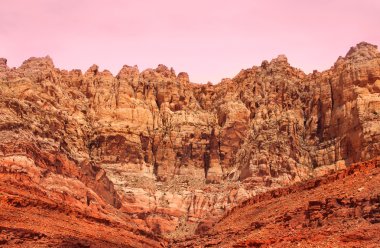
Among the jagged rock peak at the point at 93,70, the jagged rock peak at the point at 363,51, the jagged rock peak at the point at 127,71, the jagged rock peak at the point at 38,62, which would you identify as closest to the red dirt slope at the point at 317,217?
the jagged rock peak at the point at 363,51

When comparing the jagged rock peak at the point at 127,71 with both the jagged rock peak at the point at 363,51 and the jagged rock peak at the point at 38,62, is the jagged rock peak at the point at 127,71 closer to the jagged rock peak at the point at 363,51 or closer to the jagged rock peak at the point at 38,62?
the jagged rock peak at the point at 38,62

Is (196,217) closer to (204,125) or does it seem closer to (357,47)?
(204,125)

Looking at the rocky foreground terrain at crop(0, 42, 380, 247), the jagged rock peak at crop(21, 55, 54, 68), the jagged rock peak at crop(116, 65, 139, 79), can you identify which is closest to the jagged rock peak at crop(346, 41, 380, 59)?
the rocky foreground terrain at crop(0, 42, 380, 247)

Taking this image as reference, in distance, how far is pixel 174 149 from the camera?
356ft

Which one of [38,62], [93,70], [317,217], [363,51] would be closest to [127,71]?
[93,70]

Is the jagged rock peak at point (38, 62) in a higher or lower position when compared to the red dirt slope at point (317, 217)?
higher

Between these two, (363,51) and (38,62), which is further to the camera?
(38,62)

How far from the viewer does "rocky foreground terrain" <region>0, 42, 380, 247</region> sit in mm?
58750

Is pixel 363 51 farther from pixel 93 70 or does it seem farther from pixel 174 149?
pixel 93 70

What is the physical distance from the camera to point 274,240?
4388 centimetres

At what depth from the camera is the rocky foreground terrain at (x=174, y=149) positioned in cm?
5875

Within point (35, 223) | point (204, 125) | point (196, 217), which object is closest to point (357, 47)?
point (204, 125)

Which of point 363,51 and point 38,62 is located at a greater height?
point 363,51

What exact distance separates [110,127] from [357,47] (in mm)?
37953
